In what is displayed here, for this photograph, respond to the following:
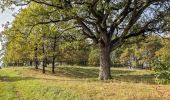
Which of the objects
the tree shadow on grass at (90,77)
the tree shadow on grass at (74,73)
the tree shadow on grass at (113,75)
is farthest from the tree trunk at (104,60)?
the tree shadow on grass at (74,73)

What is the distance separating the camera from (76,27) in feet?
117

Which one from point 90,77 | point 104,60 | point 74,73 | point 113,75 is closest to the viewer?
point 104,60

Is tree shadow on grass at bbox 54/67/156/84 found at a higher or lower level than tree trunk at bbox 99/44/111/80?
lower

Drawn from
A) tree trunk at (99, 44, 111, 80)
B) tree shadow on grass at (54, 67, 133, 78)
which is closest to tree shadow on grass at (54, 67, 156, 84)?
tree shadow on grass at (54, 67, 133, 78)

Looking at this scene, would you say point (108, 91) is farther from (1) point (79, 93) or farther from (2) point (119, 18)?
(2) point (119, 18)

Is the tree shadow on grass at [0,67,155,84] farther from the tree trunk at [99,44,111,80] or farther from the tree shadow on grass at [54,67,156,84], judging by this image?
the tree trunk at [99,44,111,80]

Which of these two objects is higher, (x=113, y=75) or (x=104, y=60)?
(x=104, y=60)

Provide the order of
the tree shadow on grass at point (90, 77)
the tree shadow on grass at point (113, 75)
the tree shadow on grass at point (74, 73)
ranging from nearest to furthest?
the tree shadow on grass at point (90, 77) < the tree shadow on grass at point (113, 75) < the tree shadow on grass at point (74, 73)

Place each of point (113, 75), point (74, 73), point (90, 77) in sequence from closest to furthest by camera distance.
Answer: point (113, 75) → point (90, 77) → point (74, 73)

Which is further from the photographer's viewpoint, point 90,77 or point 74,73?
point 74,73

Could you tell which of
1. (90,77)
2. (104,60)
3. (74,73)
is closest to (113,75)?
(90,77)

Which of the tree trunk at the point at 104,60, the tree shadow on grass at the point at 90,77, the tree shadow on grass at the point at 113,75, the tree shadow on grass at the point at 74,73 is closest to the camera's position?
the tree shadow on grass at the point at 90,77

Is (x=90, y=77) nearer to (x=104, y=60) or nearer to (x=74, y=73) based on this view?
(x=74, y=73)

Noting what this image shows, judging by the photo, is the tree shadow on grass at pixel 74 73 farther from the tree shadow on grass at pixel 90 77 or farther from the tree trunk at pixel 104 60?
the tree trunk at pixel 104 60
